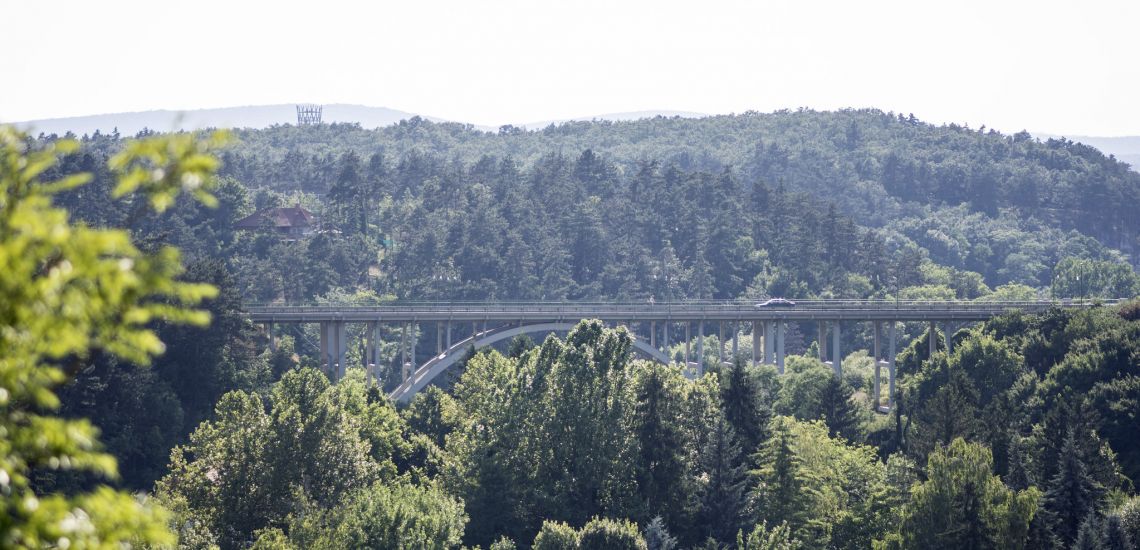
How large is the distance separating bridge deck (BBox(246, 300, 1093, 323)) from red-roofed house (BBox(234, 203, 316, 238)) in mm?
31175

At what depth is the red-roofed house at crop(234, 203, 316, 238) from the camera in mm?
113312

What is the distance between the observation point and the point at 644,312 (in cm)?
7969

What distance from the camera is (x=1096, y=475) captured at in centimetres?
4700

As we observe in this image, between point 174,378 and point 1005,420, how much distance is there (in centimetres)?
3352

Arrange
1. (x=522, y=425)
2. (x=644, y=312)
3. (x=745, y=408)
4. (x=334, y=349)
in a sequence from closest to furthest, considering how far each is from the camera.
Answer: (x=522, y=425)
(x=745, y=408)
(x=334, y=349)
(x=644, y=312)

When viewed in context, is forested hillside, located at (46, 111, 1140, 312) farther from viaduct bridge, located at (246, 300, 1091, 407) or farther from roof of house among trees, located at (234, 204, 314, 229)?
viaduct bridge, located at (246, 300, 1091, 407)

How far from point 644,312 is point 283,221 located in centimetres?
4733

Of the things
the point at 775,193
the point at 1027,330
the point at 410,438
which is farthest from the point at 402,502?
the point at 775,193

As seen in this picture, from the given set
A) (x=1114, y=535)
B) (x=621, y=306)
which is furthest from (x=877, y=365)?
(x=1114, y=535)

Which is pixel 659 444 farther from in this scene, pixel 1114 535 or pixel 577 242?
pixel 577 242

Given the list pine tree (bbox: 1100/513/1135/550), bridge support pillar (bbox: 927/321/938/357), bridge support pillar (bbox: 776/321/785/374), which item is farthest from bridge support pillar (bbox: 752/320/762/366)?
pine tree (bbox: 1100/513/1135/550)

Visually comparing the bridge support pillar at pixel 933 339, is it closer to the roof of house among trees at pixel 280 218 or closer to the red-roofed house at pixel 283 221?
the red-roofed house at pixel 283 221

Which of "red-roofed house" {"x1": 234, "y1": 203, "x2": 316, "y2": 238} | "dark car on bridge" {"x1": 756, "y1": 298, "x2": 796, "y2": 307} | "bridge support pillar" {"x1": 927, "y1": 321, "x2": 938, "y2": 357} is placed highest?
"red-roofed house" {"x1": 234, "y1": 203, "x2": 316, "y2": 238}

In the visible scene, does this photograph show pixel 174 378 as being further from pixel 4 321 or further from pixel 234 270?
pixel 4 321
